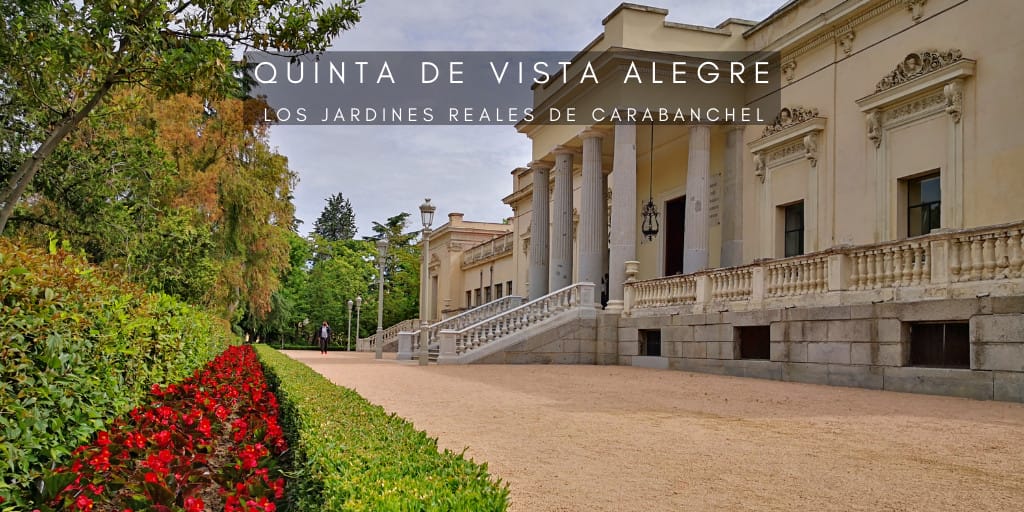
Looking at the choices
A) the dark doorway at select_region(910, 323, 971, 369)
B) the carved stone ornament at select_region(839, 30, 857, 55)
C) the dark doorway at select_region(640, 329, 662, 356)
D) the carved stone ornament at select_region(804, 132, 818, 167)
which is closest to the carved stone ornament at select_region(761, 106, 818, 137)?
the carved stone ornament at select_region(804, 132, 818, 167)

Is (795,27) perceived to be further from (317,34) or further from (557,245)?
(317,34)

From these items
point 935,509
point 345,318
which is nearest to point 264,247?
point 935,509

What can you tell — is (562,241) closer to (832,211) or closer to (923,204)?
(832,211)

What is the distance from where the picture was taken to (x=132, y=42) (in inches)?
340

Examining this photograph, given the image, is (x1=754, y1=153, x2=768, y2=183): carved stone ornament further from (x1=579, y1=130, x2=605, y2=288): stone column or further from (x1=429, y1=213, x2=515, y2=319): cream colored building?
(x1=429, y1=213, x2=515, y2=319): cream colored building

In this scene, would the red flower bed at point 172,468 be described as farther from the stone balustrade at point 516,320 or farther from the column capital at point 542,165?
the column capital at point 542,165

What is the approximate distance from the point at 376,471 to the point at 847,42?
59.7 ft

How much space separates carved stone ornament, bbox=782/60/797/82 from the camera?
20688 mm

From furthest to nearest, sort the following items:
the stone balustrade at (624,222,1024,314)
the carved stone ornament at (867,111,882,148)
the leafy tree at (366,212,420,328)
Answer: the leafy tree at (366,212,420,328) → the carved stone ornament at (867,111,882,148) → the stone balustrade at (624,222,1024,314)

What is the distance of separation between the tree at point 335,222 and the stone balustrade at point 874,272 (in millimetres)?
95500

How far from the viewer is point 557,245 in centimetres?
2658

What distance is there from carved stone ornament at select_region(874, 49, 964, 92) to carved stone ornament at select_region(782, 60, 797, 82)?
3280mm

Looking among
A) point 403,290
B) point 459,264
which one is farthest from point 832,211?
point 403,290

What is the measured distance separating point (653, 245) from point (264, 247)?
13.1 meters
